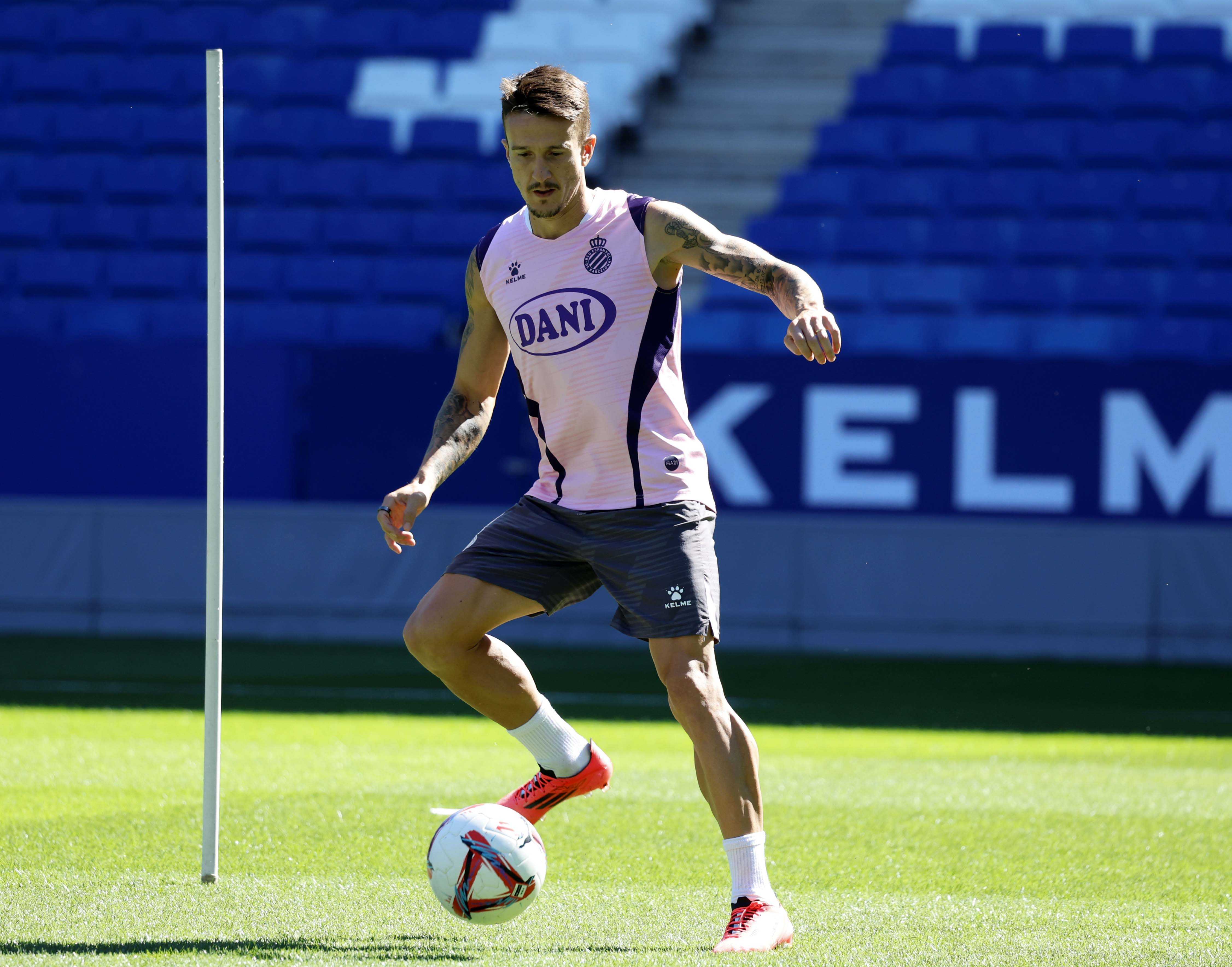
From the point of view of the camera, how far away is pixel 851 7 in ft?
53.2

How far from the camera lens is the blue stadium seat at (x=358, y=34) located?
15.2 meters

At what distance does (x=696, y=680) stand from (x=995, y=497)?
310 inches

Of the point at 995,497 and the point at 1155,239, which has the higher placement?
the point at 1155,239

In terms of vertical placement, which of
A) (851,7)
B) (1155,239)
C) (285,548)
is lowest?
(285,548)

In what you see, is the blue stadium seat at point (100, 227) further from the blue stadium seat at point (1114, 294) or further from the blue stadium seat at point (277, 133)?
the blue stadium seat at point (1114, 294)

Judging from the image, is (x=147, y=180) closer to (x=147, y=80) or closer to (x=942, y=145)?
(x=147, y=80)

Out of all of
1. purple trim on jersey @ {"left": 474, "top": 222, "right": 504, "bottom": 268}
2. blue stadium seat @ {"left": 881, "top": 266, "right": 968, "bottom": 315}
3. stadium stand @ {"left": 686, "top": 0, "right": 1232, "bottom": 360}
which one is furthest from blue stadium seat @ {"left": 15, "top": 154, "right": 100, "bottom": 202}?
purple trim on jersey @ {"left": 474, "top": 222, "right": 504, "bottom": 268}

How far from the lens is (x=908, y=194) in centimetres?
1434

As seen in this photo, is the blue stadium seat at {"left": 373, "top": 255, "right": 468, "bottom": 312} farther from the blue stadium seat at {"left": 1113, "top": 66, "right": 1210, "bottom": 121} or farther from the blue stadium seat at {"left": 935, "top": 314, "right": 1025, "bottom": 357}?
the blue stadium seat at {"left": 1113, "top": 66, "right": 1210, "bottom": 121}

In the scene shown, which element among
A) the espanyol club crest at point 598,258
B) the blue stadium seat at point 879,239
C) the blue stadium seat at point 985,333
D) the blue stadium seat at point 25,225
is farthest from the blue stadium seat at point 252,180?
the espanyol club crest at point 598,258

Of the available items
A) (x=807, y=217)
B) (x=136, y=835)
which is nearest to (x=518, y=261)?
(x=136, y=835)

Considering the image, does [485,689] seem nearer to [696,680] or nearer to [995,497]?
[696,680]

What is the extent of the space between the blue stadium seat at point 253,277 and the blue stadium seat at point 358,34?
233 centimetres

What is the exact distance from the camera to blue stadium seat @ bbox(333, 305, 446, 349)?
13727 mm
